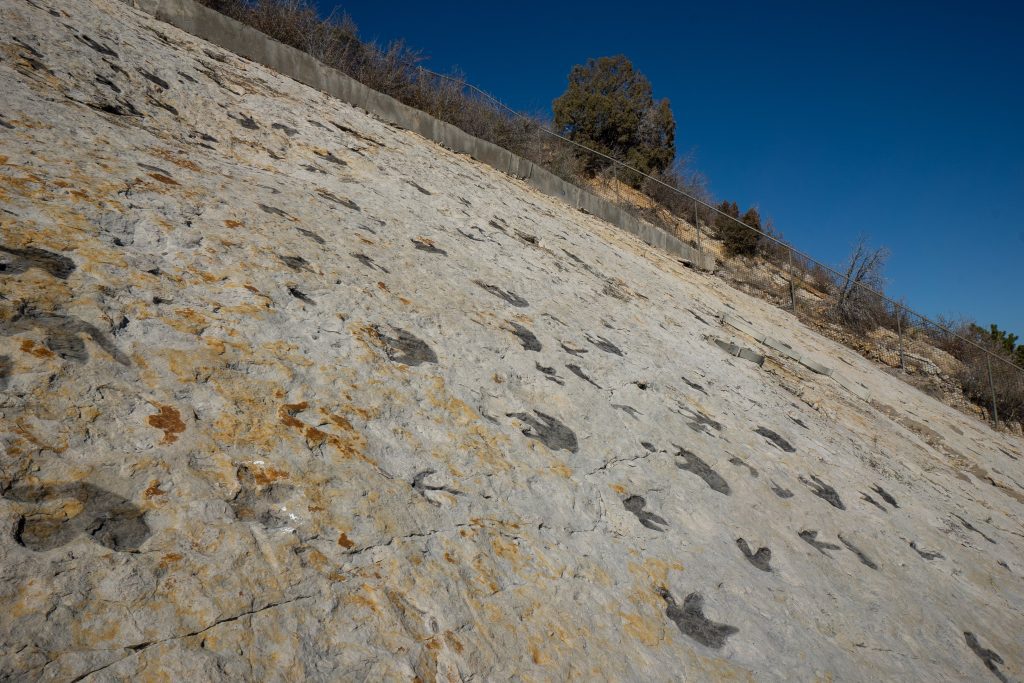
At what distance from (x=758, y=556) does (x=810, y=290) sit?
11796 mm

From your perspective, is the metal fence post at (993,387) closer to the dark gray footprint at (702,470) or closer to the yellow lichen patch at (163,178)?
the dark gray footprint at (702,470)

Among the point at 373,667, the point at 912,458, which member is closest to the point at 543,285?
the point at 373,667

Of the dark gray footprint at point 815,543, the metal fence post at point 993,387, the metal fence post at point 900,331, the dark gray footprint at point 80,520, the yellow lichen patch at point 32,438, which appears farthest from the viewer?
the metal fence post at point 900,331

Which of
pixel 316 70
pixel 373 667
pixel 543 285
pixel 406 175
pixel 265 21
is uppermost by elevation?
pixel 265 21

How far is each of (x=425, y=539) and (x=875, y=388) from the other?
6111 mm

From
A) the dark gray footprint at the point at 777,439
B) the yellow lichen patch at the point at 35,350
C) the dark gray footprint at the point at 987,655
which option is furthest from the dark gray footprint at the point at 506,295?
the dark gray footprint at the point at 987,655

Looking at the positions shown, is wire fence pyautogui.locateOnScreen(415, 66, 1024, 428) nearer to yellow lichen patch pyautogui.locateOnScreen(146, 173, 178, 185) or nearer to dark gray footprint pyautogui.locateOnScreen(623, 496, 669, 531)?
yellow lichen patch pyautogui.locateOnScreen(146, 173, 178, 185)

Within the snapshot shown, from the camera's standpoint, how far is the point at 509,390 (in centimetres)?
213

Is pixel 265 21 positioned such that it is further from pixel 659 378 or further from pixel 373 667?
pixel 373 667

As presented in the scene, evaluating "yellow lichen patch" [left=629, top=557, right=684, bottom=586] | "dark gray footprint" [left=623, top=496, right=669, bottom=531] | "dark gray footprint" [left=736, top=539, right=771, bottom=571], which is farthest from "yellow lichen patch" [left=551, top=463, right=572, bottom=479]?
"dark gray footprint" [left=736, top=539, right=771, bottom=571]

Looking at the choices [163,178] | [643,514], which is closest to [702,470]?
[643,514]

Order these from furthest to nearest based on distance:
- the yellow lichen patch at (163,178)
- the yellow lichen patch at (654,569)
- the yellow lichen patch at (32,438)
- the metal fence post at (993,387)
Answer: the metal fence post at (993,387) < the yellow lichen patch at (163,178) < the yellow lichen patch at (654,569) < the yellow lichen patch at (32,438)

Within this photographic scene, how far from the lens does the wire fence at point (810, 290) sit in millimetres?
9727

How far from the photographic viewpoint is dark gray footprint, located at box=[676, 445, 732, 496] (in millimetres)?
2170
